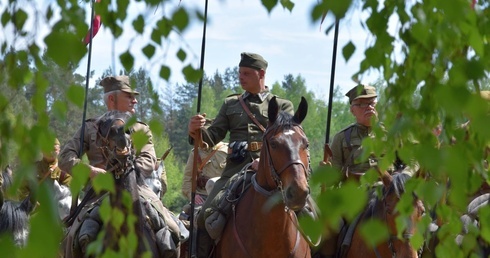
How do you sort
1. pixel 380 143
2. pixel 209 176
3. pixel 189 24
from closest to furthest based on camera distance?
pixel 189 24
pixel 380 143
pixel 209 176

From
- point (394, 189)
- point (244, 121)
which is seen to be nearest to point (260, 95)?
point (244, 121)

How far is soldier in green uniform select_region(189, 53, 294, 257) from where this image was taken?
1048 centimetres

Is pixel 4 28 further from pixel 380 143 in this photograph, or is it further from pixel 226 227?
pixel 226 227

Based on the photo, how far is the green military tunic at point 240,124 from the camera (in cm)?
1052

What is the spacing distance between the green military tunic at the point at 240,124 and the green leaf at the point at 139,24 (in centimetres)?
650

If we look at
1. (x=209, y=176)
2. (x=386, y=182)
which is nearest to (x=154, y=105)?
(x=386, y=182)

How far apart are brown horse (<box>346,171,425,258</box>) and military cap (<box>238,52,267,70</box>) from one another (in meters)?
1.69

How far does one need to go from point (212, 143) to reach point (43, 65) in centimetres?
706

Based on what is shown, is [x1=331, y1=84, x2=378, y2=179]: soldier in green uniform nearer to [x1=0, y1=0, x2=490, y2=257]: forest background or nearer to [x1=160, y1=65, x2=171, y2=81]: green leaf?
[x1=0, y1=0, x2=490, y2=257]: forest background

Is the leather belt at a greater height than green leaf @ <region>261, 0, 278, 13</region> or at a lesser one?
lesser

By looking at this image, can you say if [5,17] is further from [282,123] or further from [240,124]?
[240,124]

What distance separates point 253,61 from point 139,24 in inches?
269

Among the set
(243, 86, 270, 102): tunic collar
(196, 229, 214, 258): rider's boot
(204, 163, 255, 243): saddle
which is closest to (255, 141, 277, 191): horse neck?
(204, 163, 255, 243): saddle

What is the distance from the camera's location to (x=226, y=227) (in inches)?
388
